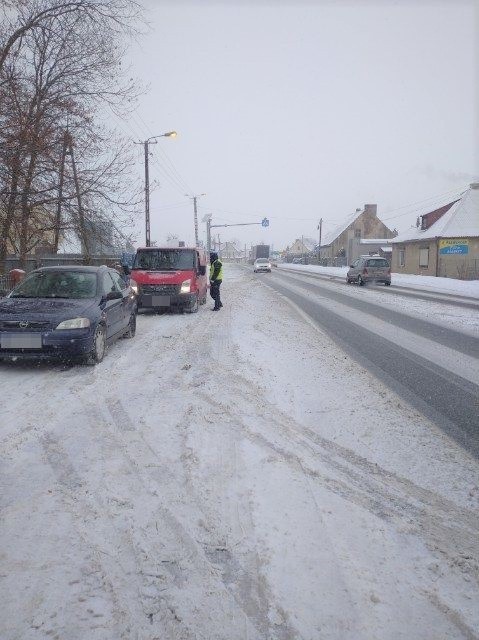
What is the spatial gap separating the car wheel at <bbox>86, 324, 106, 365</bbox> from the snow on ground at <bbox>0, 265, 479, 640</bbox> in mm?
1004

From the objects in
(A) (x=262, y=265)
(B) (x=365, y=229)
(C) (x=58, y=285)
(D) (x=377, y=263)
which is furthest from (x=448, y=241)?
(B) (x=365, y=229)

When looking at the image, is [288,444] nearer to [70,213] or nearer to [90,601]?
[90,601]

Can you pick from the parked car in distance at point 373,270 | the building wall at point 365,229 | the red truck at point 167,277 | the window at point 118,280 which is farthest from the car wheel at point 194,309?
the building wall at point 365,229

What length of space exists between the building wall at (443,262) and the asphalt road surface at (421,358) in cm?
2250

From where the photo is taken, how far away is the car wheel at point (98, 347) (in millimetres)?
6531

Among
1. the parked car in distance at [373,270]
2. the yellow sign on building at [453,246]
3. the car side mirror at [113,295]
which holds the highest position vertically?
the yellow sign on building at [453,246]

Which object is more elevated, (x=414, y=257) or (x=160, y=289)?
(x=414, y=257)

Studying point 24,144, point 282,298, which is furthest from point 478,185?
point 24,144

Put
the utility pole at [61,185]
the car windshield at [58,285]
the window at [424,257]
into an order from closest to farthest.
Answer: the car windshield at [58,285], the utility pole at [61,185], the window at [424,257]

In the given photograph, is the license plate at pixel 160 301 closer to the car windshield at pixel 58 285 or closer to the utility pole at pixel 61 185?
the utility pole at pixel 61 185

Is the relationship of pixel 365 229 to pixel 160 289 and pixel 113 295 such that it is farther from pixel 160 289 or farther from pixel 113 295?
pixel 113 295

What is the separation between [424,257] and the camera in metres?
37.7

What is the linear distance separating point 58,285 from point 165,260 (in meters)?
5.46

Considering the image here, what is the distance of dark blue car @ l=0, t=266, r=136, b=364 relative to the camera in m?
6.04
